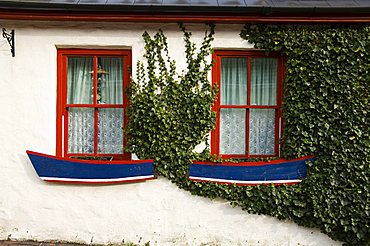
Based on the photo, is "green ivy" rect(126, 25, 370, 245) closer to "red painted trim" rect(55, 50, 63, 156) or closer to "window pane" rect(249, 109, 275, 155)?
"window pane" rect(249, 109, 275, 155)

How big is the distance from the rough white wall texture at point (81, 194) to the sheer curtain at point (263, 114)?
0.52 m

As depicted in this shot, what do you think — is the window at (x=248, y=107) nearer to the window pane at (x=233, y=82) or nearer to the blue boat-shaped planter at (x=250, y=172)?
the window pane at (x=233, y=82)

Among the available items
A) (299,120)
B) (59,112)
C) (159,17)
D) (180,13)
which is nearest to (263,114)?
(299,120)

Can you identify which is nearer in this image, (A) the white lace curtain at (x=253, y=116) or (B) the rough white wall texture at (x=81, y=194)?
(B) the rough white wall texture at (x=81, y=194)

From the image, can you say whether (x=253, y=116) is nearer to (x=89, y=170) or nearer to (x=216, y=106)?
(x=216, y=106)

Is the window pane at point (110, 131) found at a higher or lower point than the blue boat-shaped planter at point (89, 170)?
higher

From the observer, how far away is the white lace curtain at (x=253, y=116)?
5863 mm

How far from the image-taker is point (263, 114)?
587 cm

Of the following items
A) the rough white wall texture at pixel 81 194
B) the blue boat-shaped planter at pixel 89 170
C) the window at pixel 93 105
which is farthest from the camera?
the window at pixel 93 105

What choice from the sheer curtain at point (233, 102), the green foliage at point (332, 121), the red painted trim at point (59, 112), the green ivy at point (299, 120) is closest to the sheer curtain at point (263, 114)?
the sheer curtain at point (233, 102)

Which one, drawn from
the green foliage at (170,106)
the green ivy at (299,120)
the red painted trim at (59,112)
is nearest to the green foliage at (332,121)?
the green ivy at (299,120)

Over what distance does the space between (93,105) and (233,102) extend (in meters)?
2.18

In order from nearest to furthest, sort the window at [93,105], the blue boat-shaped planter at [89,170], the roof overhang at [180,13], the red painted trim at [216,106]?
the roof overhang at [180,13] < the blue boat-shaped planter at [89,170] < the red painted trim at [216,106] < the window at [93,105]

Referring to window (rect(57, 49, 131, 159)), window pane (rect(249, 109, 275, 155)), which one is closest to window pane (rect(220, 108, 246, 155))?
window pane (rect(249, 109, 275, 155))
